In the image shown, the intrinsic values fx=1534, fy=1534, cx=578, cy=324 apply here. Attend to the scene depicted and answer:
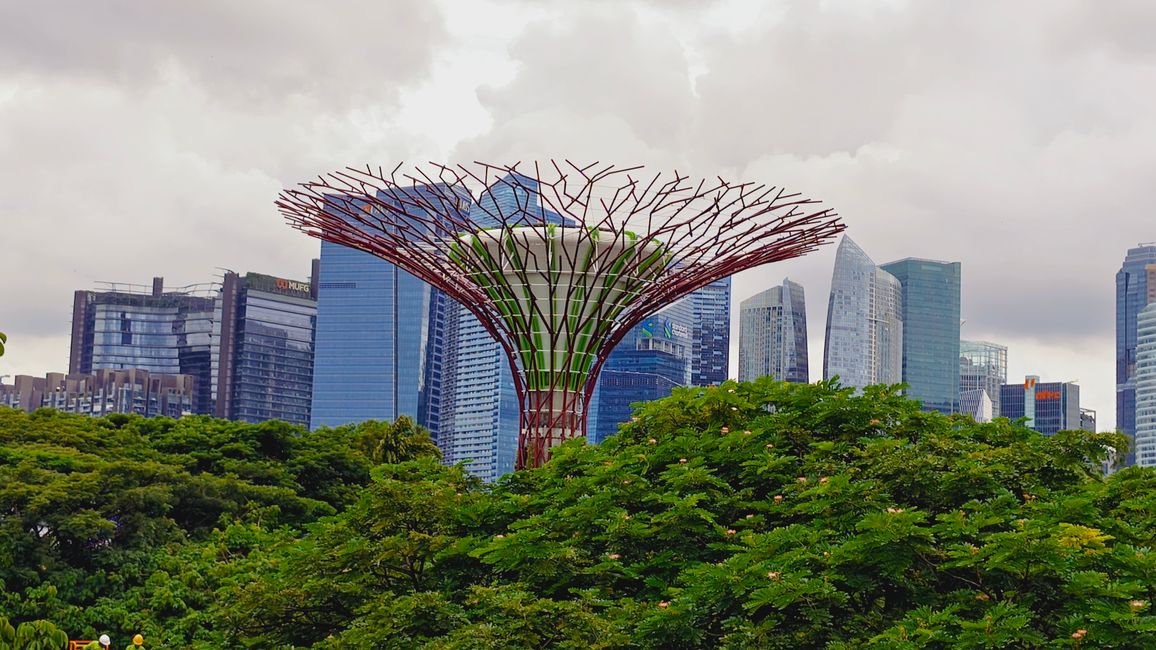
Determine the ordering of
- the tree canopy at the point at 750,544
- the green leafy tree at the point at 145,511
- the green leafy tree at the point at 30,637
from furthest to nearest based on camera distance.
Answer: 1. the green leafy tree at the point at 145,511
2. the green leafy tree at the point at 30,637
3. the tree canopy at the point at 750,544

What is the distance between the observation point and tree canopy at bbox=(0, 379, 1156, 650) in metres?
13.6

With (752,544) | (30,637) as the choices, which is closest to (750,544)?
(752,544)

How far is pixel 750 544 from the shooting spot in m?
14.6

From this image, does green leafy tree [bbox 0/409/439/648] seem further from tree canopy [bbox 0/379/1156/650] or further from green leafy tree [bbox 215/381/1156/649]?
green leafy tree [bbox 215/381/1156/649]

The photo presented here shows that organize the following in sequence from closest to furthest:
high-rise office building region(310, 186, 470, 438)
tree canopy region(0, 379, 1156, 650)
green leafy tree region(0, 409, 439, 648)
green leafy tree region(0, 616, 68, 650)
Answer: tree canopy region(0, 379, 1156, 650) < green leafy tree region(0, 616, 68, 650) < green leafy tree region(0, 409, 439, 648) < high-rise office building region(310, 186, 470, 438)

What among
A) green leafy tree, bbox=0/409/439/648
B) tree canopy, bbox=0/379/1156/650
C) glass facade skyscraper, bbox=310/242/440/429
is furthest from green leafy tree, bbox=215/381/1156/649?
glass facade skyscraper, bbox=310/242/440/429

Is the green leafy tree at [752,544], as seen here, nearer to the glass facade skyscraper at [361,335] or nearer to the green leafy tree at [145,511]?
the green leafy tree at [145,511]

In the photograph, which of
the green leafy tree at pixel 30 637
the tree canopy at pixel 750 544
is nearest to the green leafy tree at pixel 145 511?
the green leafy tree at pixel 30 637

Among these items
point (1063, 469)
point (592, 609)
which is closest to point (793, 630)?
point (592, 609)

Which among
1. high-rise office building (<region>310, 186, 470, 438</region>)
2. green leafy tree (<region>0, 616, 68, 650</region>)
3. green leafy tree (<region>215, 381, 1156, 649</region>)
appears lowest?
green leafy tree (<region>0, 616, 68, 650</region>)

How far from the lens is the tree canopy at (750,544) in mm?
13578

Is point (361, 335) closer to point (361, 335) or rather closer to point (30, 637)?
point (361, 335)

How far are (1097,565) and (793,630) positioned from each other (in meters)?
2.78

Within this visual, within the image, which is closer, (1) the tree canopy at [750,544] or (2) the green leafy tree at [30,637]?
(1) the tree canopy at [750,544]
